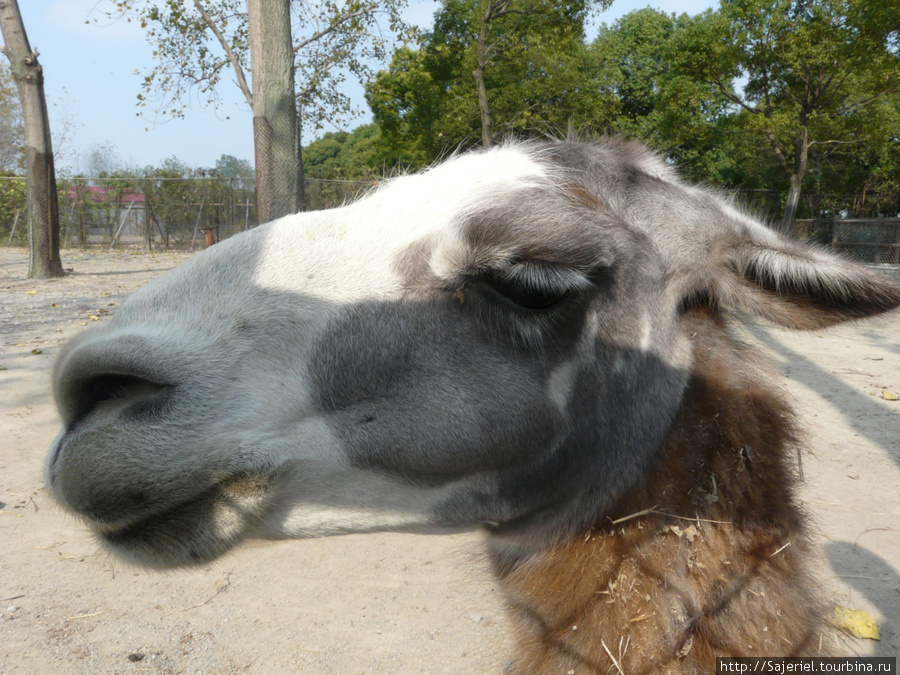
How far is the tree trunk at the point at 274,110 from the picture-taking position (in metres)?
6.04

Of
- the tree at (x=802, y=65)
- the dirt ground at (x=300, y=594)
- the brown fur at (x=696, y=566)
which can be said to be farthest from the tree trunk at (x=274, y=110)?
the tree at (x=802, y=65)

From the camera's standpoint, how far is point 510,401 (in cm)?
164

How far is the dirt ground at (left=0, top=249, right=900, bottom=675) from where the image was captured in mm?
2637

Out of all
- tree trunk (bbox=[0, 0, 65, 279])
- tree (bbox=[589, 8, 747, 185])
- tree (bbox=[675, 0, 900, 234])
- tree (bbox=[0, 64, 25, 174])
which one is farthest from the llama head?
tree (bbox=[0, 64, 25, 174])

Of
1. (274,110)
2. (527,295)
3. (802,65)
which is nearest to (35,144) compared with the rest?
(274,110)

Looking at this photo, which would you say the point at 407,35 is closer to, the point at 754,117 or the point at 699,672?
the point at 754,117

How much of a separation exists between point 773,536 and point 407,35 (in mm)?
17263

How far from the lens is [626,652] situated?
1659 millimetres

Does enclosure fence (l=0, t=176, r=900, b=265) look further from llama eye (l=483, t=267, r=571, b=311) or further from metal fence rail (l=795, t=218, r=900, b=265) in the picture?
llama eye (l=483, t=267, r=571, b=311)

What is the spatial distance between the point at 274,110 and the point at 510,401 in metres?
5.58

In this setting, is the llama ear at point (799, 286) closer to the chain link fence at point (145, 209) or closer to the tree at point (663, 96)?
the tree at point (663, 96)

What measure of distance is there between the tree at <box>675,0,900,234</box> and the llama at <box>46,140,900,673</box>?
71.2ft

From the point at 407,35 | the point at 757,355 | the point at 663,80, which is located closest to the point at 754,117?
the point at 663,80

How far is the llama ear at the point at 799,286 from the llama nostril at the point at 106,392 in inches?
67.9
